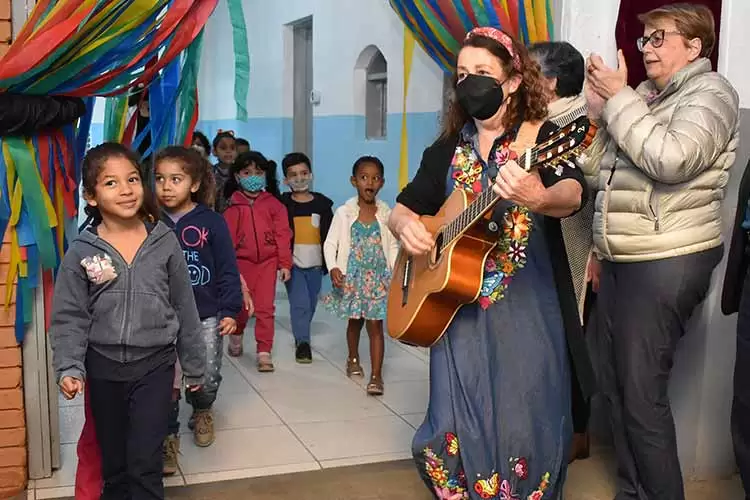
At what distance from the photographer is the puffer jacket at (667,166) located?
7.76ft

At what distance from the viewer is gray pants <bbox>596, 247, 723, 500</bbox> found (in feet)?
8.31

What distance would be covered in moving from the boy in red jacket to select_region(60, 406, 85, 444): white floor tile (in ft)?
3.44

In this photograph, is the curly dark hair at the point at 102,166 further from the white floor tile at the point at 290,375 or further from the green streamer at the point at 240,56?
the white floor tile at the point at 290,375

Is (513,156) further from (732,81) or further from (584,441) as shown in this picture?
(584,441)

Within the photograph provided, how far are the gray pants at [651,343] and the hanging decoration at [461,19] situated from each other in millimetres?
1209

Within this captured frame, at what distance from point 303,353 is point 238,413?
3.31 feet

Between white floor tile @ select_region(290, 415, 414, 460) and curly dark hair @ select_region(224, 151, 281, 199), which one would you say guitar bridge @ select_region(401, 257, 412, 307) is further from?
curly dark hair @ select_region(224, 151, 281, 199)

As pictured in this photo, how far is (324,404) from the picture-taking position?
4027mm

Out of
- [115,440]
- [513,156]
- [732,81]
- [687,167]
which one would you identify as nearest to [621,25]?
[732,81]

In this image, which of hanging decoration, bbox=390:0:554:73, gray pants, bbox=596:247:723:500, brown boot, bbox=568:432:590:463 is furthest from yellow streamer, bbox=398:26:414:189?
gray pants, bbox=596:247:723:500

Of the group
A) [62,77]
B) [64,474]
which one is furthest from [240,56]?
[64,474]

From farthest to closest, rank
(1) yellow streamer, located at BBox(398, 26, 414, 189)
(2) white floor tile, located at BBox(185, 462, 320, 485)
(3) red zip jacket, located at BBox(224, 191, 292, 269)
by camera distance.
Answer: (1) yellow streamer, located at BBox(398, 26, 414, 189)
(3) red zip jacket, located at BBox(224, 191, 292, 269)
(2) white floor tile, located at BBox(185, 462, 320, 485)

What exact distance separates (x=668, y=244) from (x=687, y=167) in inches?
10.4

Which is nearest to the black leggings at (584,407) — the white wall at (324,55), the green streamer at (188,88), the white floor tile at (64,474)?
the green streamer at (188,88)
